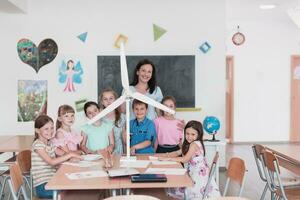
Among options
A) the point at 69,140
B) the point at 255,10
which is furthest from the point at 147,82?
the point at 255,10

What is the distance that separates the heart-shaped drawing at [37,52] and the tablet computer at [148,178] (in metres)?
3.12

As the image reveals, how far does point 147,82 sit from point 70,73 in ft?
4.93

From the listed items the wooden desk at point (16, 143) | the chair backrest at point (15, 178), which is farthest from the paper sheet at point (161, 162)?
the wooden desk at point (16, 143)

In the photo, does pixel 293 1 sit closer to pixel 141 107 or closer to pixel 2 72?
pixel 141 107

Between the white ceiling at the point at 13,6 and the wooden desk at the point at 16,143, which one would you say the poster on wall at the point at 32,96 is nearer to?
Result: the wooden desk at the point at 16,143

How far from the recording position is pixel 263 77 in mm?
8055

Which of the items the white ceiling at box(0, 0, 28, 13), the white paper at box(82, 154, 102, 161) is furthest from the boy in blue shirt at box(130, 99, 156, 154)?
the white ceiling at box(0, 0, 28, 13)

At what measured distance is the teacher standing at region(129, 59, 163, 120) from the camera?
406 centimetres

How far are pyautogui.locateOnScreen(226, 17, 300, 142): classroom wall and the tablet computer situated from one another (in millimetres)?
5808

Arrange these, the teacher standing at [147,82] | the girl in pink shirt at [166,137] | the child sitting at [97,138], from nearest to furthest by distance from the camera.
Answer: the child sitting at [97,138]
the girl in pink shirt at [166,137]
the teacher standing at [147,82]

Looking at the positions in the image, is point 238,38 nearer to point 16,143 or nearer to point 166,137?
point 166,137

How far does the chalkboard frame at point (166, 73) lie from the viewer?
17.2 ft

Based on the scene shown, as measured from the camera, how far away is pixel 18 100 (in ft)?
17.3

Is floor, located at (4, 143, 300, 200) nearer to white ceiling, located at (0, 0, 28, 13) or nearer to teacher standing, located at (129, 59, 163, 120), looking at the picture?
teacher standing, located at (129, 59, 163, 120)
